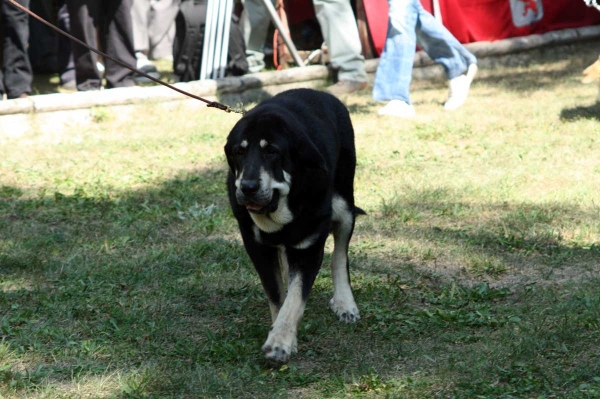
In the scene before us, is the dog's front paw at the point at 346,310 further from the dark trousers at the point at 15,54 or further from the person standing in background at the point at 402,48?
the dark trousers at the point at 15,54

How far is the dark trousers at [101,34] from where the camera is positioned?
930 cm

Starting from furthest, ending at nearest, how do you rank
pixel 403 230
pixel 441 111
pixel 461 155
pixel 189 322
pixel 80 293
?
pixel 441 111 < pixel 461 155 < pixel 403 230 < pixel 80 293 < pixel 189 322

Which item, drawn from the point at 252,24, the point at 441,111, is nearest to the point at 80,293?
the point at 441,111

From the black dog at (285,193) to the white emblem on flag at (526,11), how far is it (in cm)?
796

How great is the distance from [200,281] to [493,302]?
5.41 feet

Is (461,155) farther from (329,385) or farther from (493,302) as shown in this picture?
(329,385)

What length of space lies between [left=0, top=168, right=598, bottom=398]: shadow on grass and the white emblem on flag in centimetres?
594

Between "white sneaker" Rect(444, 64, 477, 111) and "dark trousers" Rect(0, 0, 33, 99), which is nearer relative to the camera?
"dark trousers" Rect(0, 0, 33, 99)

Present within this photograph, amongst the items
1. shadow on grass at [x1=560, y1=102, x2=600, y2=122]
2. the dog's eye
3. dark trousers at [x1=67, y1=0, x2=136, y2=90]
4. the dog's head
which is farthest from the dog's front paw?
dark trousers at [x1=67, y1=0, x2=136, y2=90]

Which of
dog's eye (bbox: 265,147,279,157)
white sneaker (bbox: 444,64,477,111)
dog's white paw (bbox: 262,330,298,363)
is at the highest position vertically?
dog's eye (bbox: 265,147,279,157)

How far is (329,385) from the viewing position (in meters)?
3.79

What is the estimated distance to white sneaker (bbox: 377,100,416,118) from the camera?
29.5ft

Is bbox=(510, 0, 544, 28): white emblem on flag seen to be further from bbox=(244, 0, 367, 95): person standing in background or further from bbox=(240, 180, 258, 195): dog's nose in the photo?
bbox=(240, 180, 258, 195): dog's nose

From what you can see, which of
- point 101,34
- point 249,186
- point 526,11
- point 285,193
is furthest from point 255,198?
point 526,11
